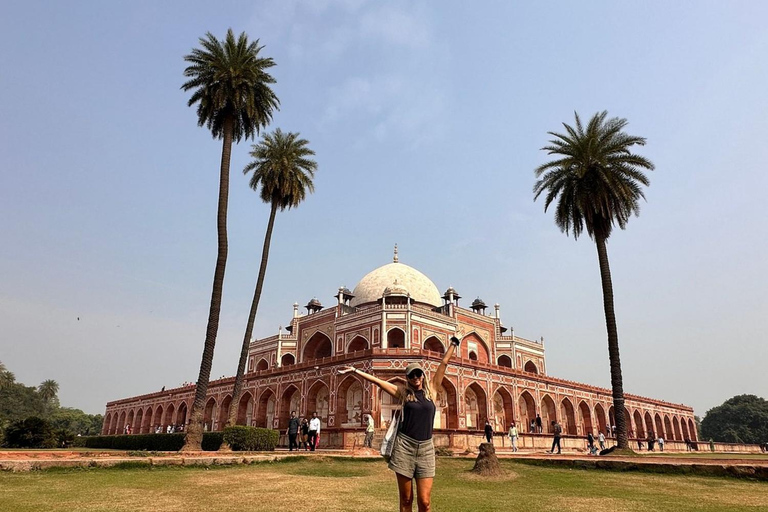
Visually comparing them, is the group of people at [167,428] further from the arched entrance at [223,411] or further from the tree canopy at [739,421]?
the tree canopy at [739,421]

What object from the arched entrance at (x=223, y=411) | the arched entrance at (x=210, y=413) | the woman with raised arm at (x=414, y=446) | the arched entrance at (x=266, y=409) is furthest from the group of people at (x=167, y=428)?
the woman with raised arm at (x=414, y=446)

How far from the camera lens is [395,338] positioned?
44.3 meters

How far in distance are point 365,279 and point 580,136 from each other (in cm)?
3165

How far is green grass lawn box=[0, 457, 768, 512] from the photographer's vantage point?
780 centimetres

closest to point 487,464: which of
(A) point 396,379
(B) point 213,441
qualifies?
(B) point 213,441

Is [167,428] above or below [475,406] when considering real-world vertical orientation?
below

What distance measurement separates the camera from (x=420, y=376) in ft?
16.8

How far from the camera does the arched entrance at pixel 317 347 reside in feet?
162

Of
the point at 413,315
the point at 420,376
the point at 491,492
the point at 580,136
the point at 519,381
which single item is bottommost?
the point at 491,492

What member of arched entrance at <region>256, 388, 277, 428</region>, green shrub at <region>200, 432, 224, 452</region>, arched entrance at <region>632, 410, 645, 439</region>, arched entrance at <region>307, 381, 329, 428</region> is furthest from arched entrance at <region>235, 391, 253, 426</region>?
arched entrance at <region>632, 410, 645, 439</region>

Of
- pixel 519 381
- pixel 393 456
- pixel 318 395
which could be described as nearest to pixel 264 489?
pixel 393 456

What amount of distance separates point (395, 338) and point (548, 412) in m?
14.4

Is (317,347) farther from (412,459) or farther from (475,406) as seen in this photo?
(412,459)

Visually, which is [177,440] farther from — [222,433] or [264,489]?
[264,489]
